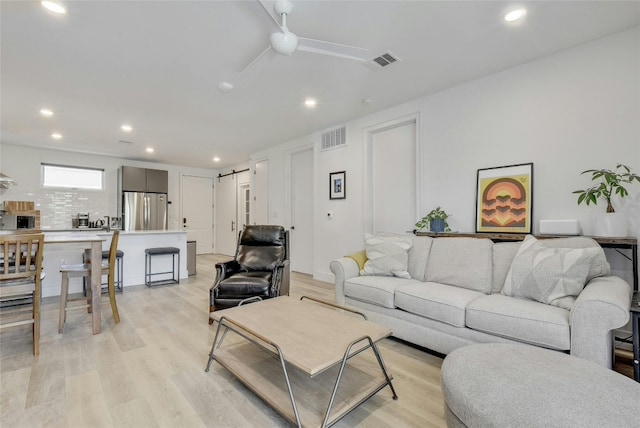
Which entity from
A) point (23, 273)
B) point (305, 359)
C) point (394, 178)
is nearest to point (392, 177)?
point (394, 178)

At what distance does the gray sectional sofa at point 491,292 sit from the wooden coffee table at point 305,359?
539 millimetres

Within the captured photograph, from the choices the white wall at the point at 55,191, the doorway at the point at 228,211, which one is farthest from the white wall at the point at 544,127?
the white wall at the point at 55,191

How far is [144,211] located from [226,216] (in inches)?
82.4

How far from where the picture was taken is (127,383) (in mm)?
1937

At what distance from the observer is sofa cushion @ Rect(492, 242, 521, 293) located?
8.11 feet

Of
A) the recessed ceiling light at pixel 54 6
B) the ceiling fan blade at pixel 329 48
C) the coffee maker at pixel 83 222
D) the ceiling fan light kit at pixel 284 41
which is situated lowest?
the coffee maker at pixel 83 222

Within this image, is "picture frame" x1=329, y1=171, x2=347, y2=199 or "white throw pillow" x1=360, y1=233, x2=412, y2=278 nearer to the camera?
"white throw pillow" x1=360, y1=233, x2=412, y2=278

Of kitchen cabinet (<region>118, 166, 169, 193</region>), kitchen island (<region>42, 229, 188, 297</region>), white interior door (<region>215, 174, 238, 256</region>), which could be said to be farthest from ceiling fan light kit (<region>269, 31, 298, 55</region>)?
white interior door (<region>215, 174, 238, 256</region>)

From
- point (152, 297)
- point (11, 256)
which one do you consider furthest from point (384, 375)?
point (152, 297)

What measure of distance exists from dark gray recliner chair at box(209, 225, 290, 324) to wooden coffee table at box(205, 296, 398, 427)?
2.13 ft

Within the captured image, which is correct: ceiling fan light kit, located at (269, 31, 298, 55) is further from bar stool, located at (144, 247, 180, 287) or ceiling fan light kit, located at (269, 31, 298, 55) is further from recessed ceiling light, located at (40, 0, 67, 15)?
bar stool, located at (144, 247, 180, 287)

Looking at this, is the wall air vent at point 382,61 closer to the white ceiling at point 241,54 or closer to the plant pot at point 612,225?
the white ceiling at point 241,54

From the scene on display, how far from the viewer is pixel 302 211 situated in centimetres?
565

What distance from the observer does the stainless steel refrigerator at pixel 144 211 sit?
669 centimetres
